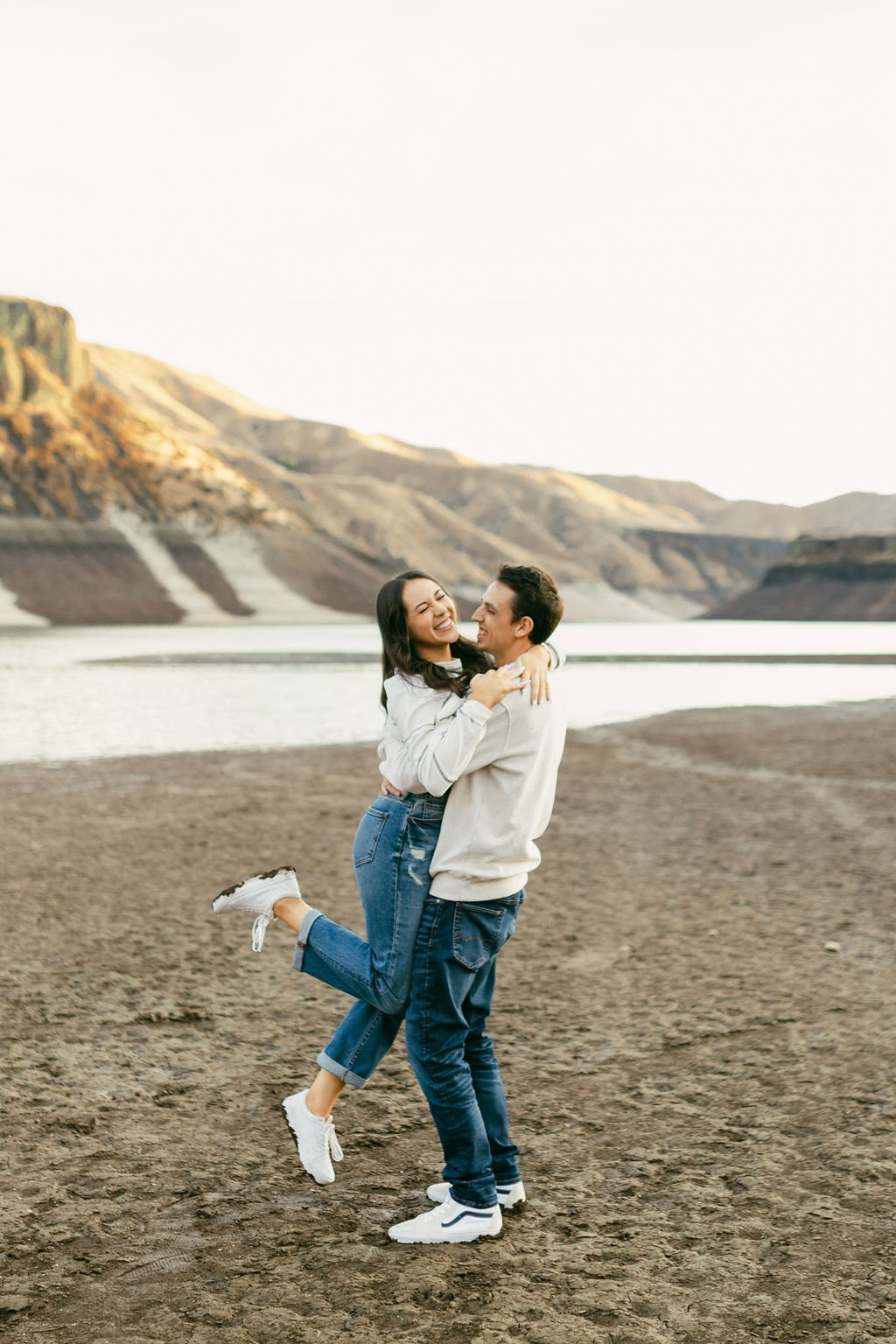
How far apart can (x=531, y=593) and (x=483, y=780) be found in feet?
1.76

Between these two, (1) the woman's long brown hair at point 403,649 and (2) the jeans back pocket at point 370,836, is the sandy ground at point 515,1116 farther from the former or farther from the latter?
(1) the woman's long brown hair at point 403,649

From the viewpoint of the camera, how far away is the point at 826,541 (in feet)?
515

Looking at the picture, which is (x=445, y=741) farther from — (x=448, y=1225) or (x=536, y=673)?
(x=448, y=1225)

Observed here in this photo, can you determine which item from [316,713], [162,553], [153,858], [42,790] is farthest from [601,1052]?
[162,553]

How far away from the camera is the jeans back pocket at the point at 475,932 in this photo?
3.31 metres

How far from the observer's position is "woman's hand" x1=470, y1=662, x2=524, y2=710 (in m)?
3.15

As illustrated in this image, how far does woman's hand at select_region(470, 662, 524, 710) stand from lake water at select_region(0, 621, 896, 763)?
14.0m

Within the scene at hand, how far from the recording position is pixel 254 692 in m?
29.2

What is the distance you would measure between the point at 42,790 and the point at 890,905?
8977 millimetres

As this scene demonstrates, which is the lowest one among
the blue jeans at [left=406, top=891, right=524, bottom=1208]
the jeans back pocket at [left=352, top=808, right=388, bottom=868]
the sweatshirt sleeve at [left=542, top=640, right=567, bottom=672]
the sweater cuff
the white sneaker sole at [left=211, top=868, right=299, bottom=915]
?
the blue jeans at [left=406, top=891, right=524, bottom=1208]

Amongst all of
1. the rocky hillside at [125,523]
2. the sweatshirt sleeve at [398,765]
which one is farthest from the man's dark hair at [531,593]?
the rocky hillside at [125,523]

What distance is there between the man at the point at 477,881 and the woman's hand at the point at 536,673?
3cm

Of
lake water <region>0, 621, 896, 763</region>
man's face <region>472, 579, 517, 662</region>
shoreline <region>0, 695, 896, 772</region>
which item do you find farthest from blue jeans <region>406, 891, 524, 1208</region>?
lake water <region>0, 621, 896, 763</region>

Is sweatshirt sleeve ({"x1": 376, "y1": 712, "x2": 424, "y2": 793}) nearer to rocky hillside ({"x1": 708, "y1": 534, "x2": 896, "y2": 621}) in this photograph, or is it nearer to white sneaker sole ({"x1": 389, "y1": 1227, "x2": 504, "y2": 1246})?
white sneaker sole ({"x1": 389, "y1": 1227, "x2": 504, "y2": 1246})
